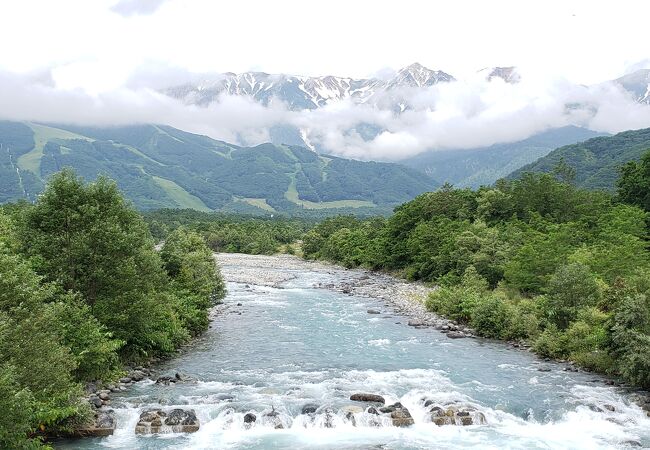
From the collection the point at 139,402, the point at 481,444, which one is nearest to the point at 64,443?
the point at 139,402

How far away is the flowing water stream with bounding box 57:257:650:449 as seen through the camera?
75.6 feet

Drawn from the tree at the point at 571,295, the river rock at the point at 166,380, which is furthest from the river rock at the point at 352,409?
the tree at the point at 571,295

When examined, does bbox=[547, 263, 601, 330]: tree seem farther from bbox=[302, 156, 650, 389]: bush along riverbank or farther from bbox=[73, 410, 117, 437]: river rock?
bbox=[73, 410, 117, 437]: river rock

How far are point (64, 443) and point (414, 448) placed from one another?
14.0 meters

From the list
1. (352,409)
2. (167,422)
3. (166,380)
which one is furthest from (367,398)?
(166,380)

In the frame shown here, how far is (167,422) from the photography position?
939 inches

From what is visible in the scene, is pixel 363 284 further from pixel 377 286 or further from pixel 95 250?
pixel 95 250

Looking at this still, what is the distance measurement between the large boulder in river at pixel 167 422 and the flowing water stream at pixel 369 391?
445 mm

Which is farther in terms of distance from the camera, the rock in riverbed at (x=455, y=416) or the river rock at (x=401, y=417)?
the rock in riverbed at (x=455, y=416)

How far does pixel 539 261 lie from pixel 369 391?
90.8 feet

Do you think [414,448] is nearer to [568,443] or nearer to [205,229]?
[568,443]

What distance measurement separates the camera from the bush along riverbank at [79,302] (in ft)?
65.3

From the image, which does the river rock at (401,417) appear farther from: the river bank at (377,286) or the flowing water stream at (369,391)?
the river bank at (377,286)

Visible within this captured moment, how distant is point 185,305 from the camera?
1613 inches
